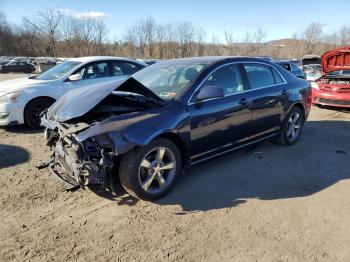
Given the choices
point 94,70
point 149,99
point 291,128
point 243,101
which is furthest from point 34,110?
point 291,128

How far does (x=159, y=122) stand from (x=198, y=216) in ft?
3.75

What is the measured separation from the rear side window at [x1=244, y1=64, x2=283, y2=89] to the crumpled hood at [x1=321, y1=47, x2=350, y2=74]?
463 centimetres

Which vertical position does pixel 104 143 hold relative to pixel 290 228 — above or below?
above

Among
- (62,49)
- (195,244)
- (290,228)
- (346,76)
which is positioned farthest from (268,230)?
(62,49)

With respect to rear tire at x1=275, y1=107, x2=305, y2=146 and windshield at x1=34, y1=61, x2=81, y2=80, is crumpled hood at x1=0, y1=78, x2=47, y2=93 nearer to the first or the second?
windshield at x1=34, y1=61, x2=81, y2=80

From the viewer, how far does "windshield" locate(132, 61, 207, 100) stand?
4309 millimetres

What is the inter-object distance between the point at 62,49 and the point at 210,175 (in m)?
68.6

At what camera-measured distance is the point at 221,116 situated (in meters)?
4.42

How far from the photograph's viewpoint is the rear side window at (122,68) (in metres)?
8.24

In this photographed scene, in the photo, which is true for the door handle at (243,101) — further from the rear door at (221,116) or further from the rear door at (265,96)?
the rear door at (265,96)

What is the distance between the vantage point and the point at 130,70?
8523mm

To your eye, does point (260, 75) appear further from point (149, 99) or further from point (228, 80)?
point (149, 99)

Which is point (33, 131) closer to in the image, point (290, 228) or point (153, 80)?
point (153, 80)

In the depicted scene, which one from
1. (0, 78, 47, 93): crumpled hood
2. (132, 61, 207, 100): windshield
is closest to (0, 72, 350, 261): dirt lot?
(132, 61, 207, 100): windshield
